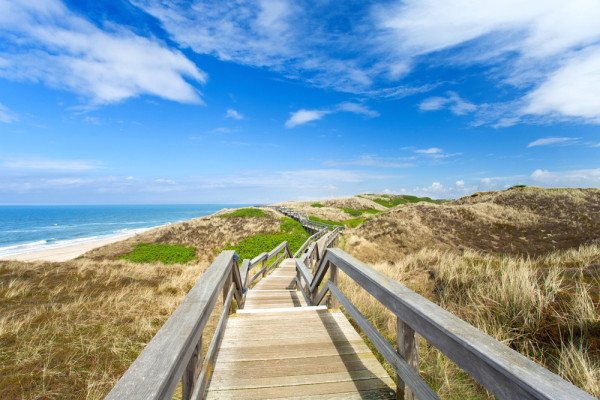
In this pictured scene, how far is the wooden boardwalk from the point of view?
228 centimetres

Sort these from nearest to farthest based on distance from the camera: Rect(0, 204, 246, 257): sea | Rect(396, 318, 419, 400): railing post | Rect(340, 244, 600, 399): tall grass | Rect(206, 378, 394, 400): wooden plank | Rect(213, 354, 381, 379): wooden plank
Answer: Rect(396, 318, 419, 400): railing post < Rect(206, 378, 394, 400): wooden plank < Rect(213, 354, 381, 379): wooden plank < Rect(340, 244, 600, 399): tall grass < Rect(0, 204, 246, 257): sea

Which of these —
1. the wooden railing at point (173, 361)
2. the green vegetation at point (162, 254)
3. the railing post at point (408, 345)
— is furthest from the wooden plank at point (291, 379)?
A: the green vegetation at point (162, 254)

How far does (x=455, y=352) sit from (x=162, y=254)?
18390mm

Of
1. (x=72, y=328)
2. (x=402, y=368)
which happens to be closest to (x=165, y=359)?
(x=402, y=368)

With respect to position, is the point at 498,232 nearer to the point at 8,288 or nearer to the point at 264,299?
the point at 264,299

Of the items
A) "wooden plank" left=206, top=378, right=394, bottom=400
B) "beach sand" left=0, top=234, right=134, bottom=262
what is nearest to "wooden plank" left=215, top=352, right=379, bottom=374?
"wooden plank" left=206, top=378, right=394, bottom=400

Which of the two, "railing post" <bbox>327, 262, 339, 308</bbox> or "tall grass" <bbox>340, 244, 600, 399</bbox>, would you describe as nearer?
"tall grass" <bbox>340, 244, 600, 399</bbox>

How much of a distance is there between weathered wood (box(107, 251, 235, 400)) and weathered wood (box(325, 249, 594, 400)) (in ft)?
4.68

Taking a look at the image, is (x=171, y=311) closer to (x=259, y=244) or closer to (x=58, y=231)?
(x=259, y=244)

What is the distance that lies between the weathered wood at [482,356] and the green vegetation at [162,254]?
1625 centimetres

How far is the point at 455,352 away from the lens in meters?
1.42

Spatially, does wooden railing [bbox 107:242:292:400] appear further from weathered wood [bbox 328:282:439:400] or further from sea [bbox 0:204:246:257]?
sea [bbox 0:204:246:257]

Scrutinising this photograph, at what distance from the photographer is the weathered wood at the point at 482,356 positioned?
0.98 metres

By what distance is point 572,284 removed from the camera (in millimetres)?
4016
